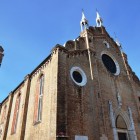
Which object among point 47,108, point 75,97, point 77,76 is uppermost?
point 77,76

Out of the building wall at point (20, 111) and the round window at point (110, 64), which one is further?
the round window at point (110, 64)

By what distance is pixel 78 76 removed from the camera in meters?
14.2

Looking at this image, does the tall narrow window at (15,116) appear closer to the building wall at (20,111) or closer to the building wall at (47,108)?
the building wall at (20,111)

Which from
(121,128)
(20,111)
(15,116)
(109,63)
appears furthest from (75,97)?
(15,116)

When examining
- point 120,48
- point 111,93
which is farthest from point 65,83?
point 120,48

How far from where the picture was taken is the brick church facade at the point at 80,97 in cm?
1162

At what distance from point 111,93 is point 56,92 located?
20.3ft

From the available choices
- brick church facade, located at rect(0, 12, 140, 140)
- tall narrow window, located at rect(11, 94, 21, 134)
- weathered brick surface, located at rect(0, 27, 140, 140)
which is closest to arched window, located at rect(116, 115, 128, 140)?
brick church facade, located at rect(0, 12, 140, 140)

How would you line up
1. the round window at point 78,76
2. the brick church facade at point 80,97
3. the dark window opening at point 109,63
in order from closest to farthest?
the brick church facade at point 80,97
the round window at point 78,76
the dark window opening at point 109,63

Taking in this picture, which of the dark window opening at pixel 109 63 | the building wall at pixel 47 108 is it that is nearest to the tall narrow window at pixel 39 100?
the building wall at pixel 47 108

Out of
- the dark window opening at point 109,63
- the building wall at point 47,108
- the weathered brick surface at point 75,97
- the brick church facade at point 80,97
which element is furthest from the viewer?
the dark window opening at point 109,63

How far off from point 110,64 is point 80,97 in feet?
22.6

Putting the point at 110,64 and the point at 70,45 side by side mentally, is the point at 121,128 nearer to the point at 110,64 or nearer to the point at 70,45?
the point at 110,64

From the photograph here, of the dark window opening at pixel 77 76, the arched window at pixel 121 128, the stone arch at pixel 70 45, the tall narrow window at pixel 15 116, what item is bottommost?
the arched window at pixel 121 128
